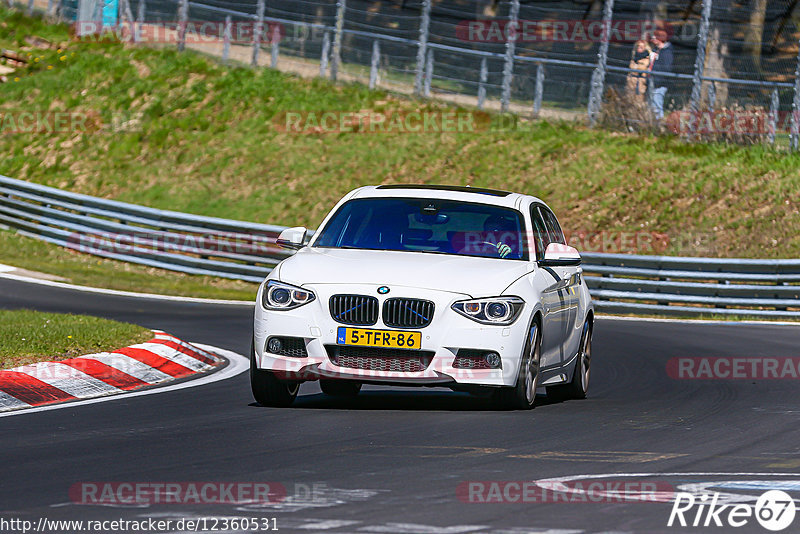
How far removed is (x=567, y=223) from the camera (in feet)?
91.5

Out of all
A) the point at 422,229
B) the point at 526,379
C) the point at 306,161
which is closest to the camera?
the point at 526,379

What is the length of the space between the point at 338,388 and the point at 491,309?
163cm

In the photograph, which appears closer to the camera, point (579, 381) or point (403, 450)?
point (403, 450)

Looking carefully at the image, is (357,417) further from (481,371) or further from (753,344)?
(753,344)

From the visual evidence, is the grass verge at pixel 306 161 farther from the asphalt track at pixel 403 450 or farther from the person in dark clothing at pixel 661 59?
the asphalt track at pixel 403 450

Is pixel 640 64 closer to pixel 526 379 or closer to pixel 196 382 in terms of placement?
pixel 196 382

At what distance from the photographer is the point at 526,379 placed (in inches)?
398

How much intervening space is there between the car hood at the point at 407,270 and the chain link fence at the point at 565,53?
18512mm

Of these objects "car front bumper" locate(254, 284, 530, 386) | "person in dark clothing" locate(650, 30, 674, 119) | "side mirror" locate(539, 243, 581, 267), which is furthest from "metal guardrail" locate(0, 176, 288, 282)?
"car front bumper" locate(254, 284, 530, 386)

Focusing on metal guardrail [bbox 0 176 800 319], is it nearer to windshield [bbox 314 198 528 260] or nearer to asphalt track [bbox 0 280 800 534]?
asphalt track [bbox 0 280 800 534]

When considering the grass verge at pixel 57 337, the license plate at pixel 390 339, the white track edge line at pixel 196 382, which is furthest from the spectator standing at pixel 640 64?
the license plate at pixel 390 339

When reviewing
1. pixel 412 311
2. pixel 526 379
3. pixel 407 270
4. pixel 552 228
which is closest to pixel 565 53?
pixel 552 228

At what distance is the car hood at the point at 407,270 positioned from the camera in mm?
9773

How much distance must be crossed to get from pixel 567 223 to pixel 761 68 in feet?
14.8
